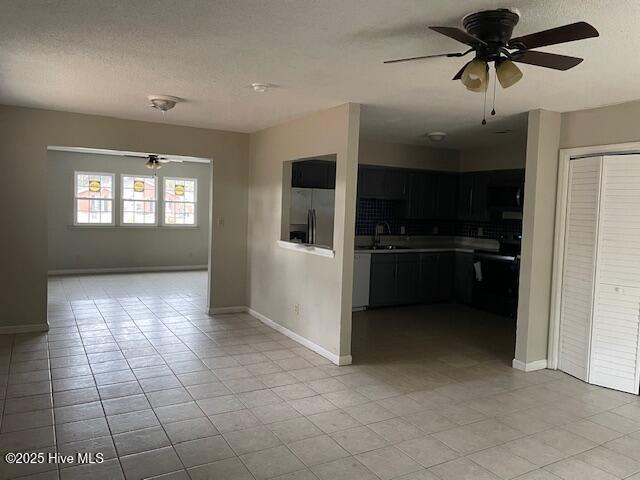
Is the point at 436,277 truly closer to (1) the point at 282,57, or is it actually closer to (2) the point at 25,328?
(1) the point at 282,57

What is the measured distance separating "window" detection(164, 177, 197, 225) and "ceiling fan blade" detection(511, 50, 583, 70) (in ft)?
28.4

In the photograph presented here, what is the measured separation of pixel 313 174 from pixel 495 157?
8.63 ft

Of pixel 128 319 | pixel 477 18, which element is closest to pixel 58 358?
pixel 128 319

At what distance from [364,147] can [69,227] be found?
19.2 feet

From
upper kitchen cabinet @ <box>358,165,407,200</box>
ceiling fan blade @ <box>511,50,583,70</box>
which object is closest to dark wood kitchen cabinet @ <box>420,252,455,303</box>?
upper kitchen cabinet @ <box>358,165,407,200</box>

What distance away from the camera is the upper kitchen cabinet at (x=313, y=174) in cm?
635

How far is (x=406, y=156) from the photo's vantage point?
6.96 metres

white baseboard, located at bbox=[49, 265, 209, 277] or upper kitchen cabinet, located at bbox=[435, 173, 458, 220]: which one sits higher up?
upper kitchen cabinet, located at bbox=[435, 173, 458, 220]

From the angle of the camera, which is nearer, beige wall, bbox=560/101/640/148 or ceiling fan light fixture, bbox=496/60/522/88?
ceiling fan light fixture, bbox=496/60/522/88

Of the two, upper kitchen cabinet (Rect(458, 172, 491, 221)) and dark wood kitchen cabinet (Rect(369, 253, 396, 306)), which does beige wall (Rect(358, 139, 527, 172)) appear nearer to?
upper kitchen cabinet (Rect(458, 172, 491, 221))

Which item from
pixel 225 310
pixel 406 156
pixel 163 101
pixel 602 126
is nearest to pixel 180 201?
pixel 225 310

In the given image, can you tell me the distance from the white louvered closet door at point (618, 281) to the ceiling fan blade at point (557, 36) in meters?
2.26

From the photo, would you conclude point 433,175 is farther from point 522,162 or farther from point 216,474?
point 216,474

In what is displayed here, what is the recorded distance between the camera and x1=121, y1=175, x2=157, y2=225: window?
31.2 ft
